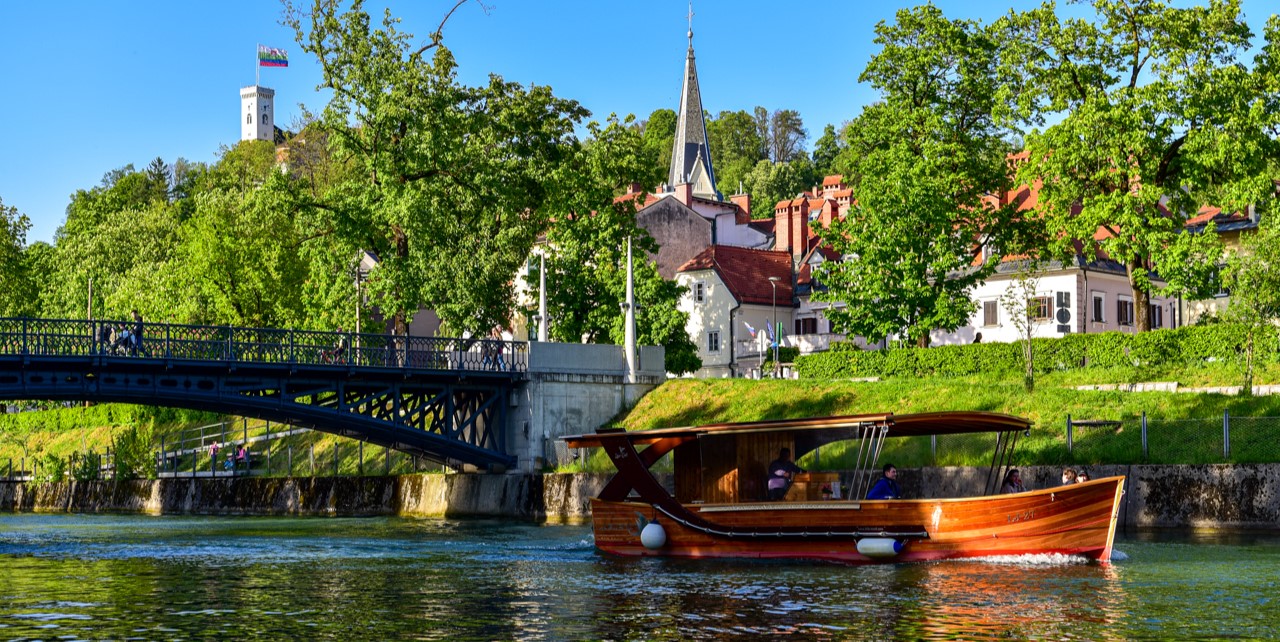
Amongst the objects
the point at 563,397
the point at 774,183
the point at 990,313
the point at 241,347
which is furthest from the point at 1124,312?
the point at 774,183

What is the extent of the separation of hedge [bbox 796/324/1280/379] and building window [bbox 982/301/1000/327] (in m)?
15.2

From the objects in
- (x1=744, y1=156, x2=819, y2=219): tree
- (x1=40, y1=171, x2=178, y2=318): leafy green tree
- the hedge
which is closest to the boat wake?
the hedge

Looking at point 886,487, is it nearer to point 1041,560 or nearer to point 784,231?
point 1041,560

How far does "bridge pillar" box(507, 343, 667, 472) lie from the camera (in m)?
61.8

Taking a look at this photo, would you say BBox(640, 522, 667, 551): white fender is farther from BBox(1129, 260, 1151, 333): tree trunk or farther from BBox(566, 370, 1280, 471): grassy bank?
BBox(1129, 260, 1151, 333): tree trunk

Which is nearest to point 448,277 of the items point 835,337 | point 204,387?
point 204,387

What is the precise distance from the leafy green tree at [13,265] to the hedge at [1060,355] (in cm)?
5110

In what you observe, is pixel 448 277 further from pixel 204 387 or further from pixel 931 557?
pixel 931 557

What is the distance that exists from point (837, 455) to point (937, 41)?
2668 cm

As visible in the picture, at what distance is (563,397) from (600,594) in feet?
109

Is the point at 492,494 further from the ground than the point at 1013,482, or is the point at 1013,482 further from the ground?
the point at 1013,482

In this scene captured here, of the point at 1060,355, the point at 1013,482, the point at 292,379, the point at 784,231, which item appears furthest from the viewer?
the point at 784,231

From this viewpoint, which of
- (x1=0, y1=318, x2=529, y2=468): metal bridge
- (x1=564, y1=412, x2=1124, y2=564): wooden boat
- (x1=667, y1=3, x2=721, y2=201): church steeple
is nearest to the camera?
(x1=564, y1=412, x2=1124, y2=564): wooden boat

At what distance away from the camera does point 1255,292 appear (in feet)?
174
